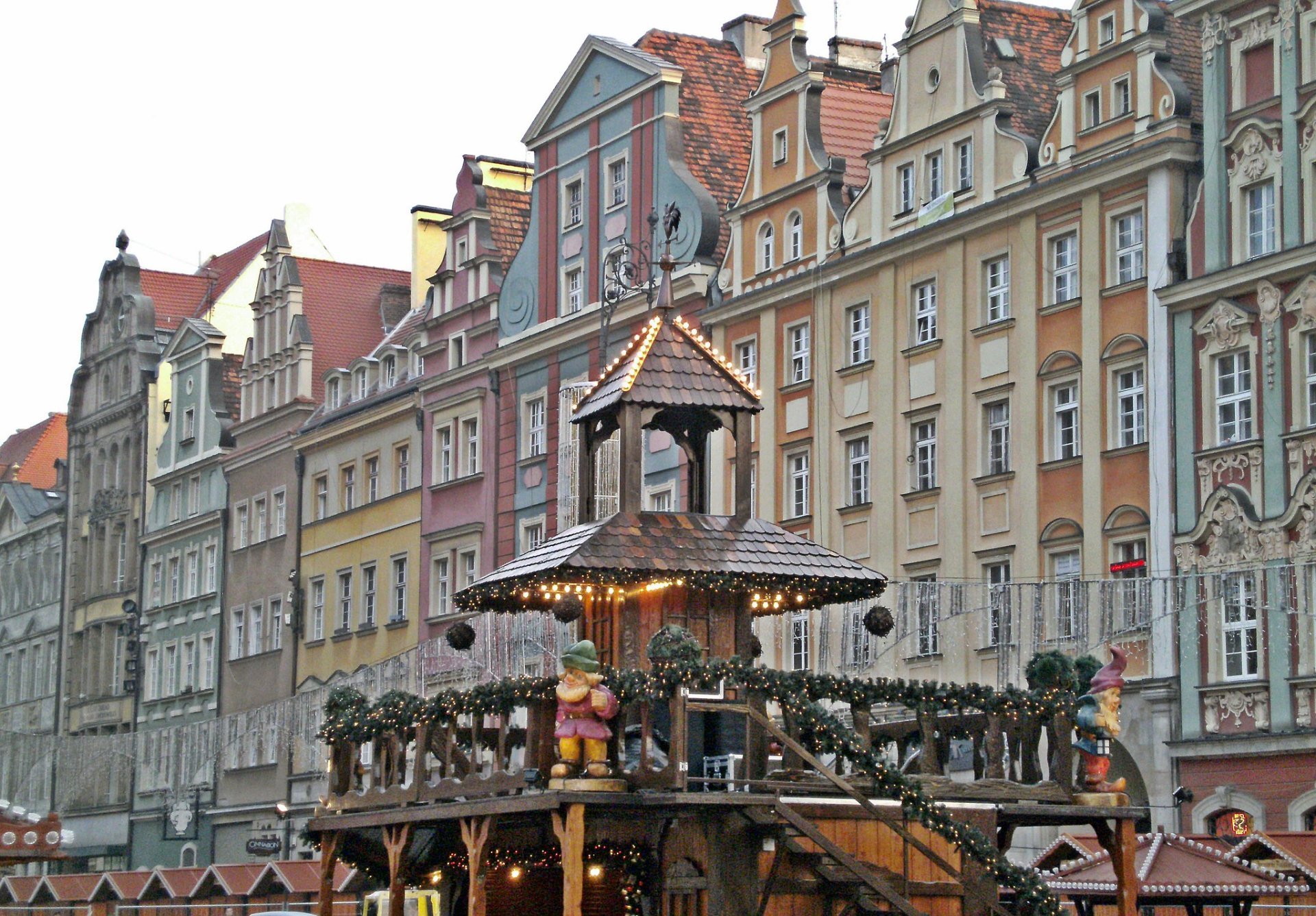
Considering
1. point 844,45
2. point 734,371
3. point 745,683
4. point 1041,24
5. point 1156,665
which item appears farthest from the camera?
point 844,45

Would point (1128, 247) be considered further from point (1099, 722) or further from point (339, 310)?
point (339, 310)

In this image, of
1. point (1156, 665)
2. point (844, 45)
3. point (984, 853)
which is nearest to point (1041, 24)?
point (844, 45)

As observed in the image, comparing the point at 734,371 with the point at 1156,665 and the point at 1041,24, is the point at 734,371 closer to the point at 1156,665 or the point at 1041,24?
the point at 1156,665

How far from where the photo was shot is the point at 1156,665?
3453 cm

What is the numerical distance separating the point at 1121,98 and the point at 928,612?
8.00 meters

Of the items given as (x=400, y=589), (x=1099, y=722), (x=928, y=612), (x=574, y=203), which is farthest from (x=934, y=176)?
(x=1099, y=722)

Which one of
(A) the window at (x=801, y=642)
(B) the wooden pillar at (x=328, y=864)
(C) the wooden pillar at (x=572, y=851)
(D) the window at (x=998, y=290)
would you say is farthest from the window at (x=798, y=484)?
(C) the wooden pillar at (x=572, y=851)

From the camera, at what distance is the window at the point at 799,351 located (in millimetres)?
42562

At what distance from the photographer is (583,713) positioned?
60.7ft

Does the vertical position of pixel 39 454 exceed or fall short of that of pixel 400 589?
it exceeds it

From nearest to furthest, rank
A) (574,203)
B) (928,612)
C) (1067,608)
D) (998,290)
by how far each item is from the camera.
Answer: (1067,608)
(928,612)
(998,290)
(574,203)

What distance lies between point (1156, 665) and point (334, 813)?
14886mm

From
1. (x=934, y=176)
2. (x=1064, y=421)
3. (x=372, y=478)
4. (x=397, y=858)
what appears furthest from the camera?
(x=372, y=478)

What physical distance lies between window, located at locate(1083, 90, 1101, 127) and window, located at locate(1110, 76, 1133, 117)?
31 cm
